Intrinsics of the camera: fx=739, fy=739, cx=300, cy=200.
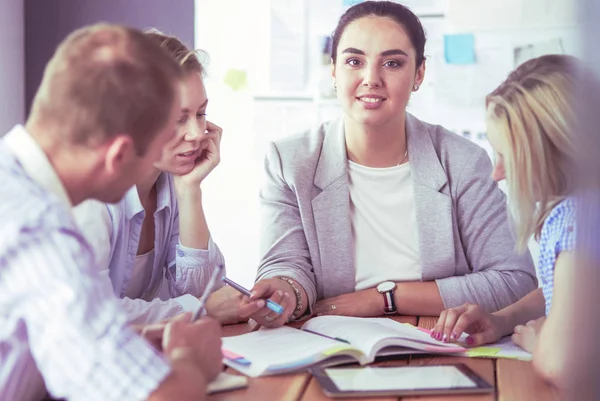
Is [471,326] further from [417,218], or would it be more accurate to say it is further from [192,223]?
[192,223]

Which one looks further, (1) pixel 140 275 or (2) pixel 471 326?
(1) pixel 140 275

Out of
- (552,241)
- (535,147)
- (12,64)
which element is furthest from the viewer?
(12,64)

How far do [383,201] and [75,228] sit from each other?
1.11 m

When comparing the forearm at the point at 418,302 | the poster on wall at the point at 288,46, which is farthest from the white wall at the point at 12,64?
the forearm at the point at 418,302

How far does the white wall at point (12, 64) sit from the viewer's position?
8.73 ft

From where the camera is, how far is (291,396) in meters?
0.97

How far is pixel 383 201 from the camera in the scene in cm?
176

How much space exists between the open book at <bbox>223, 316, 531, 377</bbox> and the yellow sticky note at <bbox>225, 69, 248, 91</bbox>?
5.19 feet

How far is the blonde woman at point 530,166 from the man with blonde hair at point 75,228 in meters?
0.54

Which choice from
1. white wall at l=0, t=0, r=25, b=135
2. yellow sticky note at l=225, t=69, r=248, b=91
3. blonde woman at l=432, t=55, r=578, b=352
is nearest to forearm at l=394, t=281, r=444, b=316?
blonde woman at l=432, t=55, r=578, b=352

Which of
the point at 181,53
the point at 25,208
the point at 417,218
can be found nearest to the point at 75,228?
the point at 25,208

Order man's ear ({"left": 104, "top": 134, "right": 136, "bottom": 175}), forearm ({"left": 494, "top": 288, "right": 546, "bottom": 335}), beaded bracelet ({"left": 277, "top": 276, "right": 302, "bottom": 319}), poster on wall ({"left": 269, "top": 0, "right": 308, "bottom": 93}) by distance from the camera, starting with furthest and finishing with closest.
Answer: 1. poster on wall ({"left": 269, "top": 0, "right": 308, "bottom": 93})
2. beaded bracelet ({"left": 277, "top": 276, "right": 302, "bottom": 319})
3. forearm ({"left": 494, "top": 288, "right": 546, "bottom": 335})
4. man's ear ({"left": 104, "top": 134, "right": 136, "bottom": 175})

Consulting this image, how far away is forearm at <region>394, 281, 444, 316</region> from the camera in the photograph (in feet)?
5.06

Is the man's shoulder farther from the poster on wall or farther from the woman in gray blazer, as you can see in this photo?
the poster on wall
